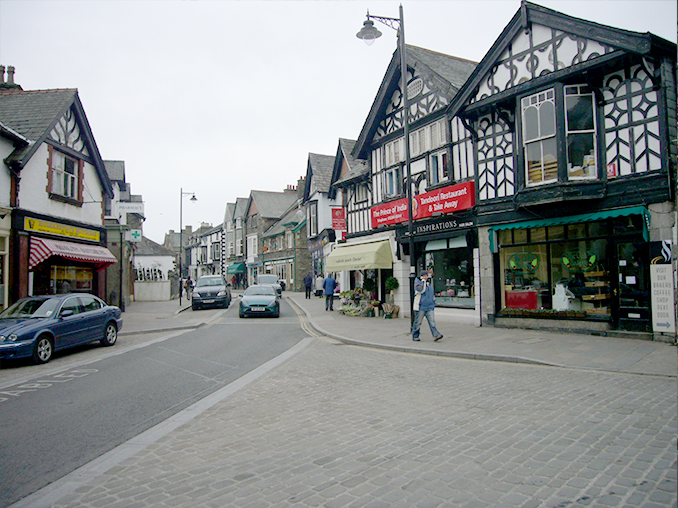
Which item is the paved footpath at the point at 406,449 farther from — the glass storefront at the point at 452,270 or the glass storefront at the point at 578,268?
the glass storefront at the point at 452,270

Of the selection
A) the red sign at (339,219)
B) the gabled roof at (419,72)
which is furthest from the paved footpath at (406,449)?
the red sign at (339,219)

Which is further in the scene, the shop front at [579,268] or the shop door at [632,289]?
the shop front at [579,268]

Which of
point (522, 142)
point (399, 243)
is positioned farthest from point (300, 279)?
point (522, 142)

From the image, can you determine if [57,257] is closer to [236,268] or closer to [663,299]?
[663,299]

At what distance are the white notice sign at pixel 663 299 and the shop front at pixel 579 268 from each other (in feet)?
0.81

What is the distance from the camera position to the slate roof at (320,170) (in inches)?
1307

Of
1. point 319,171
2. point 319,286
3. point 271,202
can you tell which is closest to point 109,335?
point 319,286

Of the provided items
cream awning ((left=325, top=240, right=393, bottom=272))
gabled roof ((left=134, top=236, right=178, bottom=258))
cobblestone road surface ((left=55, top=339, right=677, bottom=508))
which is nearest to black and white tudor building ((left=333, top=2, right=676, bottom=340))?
cream awning ((left=325, top=240, right=393, bottom=272))

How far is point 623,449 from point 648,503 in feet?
3.68

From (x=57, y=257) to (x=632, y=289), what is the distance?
19.0 m

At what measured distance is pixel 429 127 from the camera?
17.2 metres

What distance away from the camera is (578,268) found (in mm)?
12430

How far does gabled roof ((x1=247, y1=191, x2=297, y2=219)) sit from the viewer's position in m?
57.4

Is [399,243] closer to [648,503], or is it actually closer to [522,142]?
[522,142]
